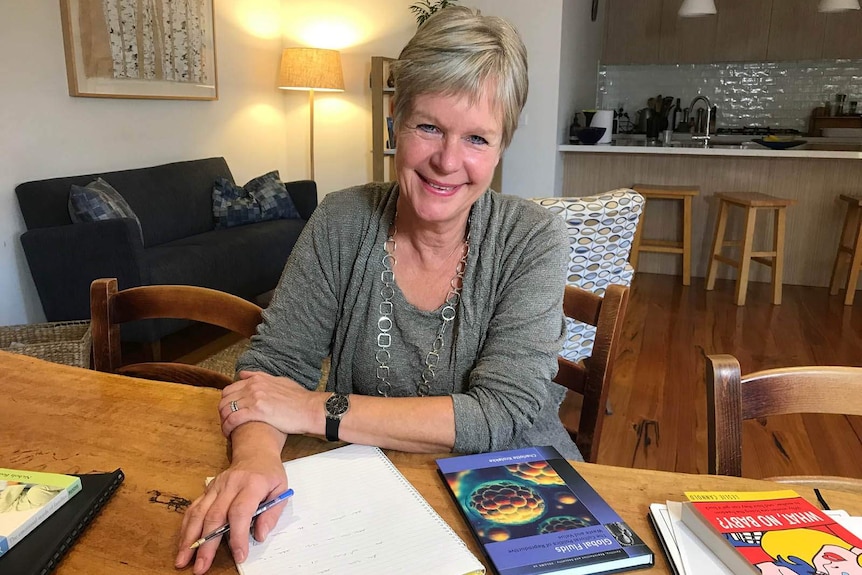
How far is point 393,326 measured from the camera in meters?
1.12

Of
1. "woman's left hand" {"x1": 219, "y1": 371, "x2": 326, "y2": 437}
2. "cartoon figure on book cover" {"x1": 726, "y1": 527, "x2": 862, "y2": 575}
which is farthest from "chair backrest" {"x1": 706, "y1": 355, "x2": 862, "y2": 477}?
"woman's left hand" {"x1": 219, "y1": 371, "x2": 326, "y2": 437}

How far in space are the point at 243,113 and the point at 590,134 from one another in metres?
2.59

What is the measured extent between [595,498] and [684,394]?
233 centimetres

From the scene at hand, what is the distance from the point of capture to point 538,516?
0.72 meters

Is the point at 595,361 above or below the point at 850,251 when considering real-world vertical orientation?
above

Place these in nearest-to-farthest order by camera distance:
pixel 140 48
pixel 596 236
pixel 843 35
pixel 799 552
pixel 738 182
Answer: pixel 799 552
pixel 596 236
pixel 140 48
pixel 738 182
pixel 843 35

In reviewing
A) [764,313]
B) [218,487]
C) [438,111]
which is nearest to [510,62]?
[438,111]

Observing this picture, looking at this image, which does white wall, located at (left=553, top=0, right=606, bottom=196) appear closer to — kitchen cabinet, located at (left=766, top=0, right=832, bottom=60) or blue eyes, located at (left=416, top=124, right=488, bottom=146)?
kitchen cabinet, located at (left=766, top=0, right=832, bottom=60)

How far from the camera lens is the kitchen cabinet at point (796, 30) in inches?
226

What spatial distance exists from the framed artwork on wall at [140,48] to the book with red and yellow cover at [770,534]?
12.1 feet

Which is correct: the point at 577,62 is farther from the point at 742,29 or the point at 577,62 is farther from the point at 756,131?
the point at 756,131

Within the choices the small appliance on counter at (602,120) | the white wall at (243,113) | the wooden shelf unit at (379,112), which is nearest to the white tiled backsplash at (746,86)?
the white wall at (243,113)

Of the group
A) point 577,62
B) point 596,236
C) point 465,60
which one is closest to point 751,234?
point 577,62

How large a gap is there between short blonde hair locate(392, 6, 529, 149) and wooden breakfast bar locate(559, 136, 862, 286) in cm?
390
